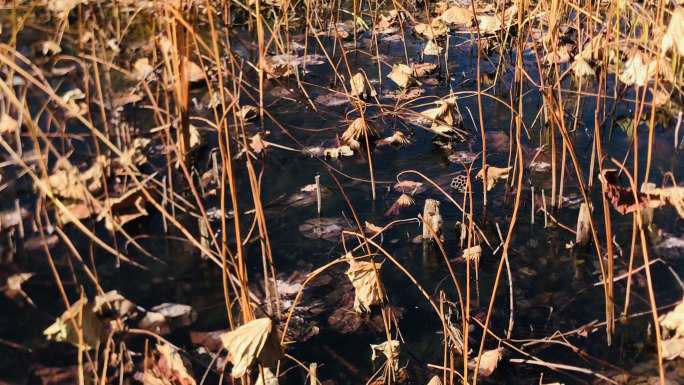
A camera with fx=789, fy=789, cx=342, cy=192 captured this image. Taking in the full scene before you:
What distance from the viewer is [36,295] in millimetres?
1923

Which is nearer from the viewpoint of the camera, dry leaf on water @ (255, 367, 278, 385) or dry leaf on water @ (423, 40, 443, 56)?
dry leaf on water @ (255, 367, 278, 385)

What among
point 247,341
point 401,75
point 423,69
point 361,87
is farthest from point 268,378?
point 423,69

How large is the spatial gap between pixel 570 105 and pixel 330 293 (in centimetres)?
140

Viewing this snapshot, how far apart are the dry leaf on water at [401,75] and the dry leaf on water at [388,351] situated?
1.50 m

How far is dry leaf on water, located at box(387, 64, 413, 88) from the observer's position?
2.98 m

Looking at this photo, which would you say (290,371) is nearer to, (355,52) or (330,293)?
(330,293)

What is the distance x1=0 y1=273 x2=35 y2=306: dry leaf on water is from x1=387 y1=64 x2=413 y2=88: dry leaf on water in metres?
1.55

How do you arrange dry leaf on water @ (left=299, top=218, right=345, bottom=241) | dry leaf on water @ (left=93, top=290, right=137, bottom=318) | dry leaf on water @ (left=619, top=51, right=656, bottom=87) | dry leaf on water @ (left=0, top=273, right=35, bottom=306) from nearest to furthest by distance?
1. dry leaf on water @ (left=93, top=290, right=137, bottom=318)
2. dry leaf on water @ (left=0, top=273, right=35, bottom=306)
3. dry leaf on water @ (left=299, top=218, right=345, bottom=241)
4. dry leaf on water @ (left=619, top=51, right=656, bottom=87)

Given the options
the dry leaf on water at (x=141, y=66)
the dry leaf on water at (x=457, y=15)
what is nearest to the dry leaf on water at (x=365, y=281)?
the dry leaf on water at (x=141, y=66)

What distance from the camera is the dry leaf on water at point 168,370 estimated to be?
153 centimetres

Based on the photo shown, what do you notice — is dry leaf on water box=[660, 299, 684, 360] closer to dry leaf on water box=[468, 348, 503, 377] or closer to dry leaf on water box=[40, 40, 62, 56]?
dry leaf on water box=[468, 348, 503, 377]

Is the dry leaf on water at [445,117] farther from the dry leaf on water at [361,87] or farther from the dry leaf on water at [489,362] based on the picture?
the dry leaf on water at [489,362]

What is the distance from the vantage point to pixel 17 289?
6.33 ft

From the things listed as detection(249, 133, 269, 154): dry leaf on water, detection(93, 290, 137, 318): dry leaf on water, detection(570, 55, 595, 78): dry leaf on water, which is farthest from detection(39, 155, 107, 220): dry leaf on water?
detection(570, 55, 595, 78): dry leaf on water
